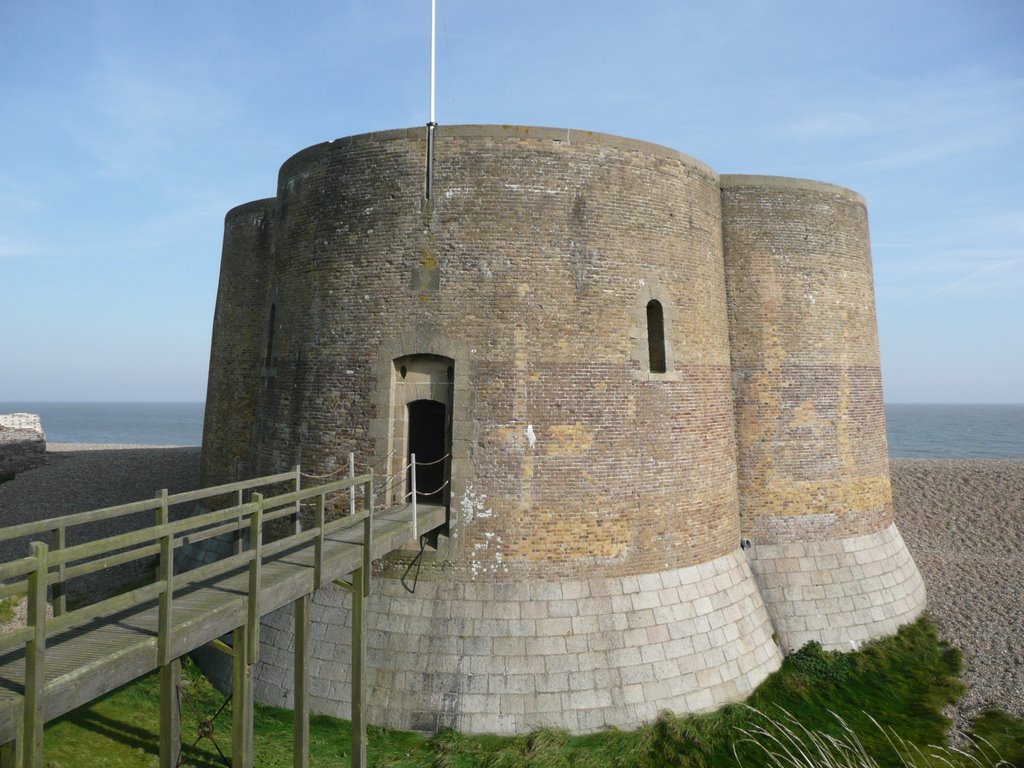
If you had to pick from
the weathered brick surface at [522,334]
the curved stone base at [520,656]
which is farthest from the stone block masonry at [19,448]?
the curved stone base at [520,656]

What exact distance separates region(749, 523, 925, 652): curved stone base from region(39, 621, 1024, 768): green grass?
0.94 m

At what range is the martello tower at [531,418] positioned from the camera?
10398mm

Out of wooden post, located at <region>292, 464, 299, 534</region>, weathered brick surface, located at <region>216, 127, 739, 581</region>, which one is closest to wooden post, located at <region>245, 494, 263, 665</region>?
wooden post, located at <region>292, 464, 299, 534</region>

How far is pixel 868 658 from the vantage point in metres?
12.6

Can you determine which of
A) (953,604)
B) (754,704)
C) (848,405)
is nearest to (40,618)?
(754,704)

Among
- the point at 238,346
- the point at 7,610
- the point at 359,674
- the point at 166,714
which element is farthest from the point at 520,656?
the point at 7,610

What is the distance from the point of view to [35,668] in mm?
4852

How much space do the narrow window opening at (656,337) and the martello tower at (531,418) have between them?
5cm

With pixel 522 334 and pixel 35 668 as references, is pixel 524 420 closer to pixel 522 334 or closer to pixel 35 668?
pixel 522 334

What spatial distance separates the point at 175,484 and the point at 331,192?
15.2m

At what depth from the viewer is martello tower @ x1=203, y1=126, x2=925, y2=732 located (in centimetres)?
1040

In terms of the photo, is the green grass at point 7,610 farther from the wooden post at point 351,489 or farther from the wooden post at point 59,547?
the wooden post at point 351,489

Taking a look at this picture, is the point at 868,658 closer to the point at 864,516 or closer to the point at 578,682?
the point at 864,516

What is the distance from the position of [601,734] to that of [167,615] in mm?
6392
